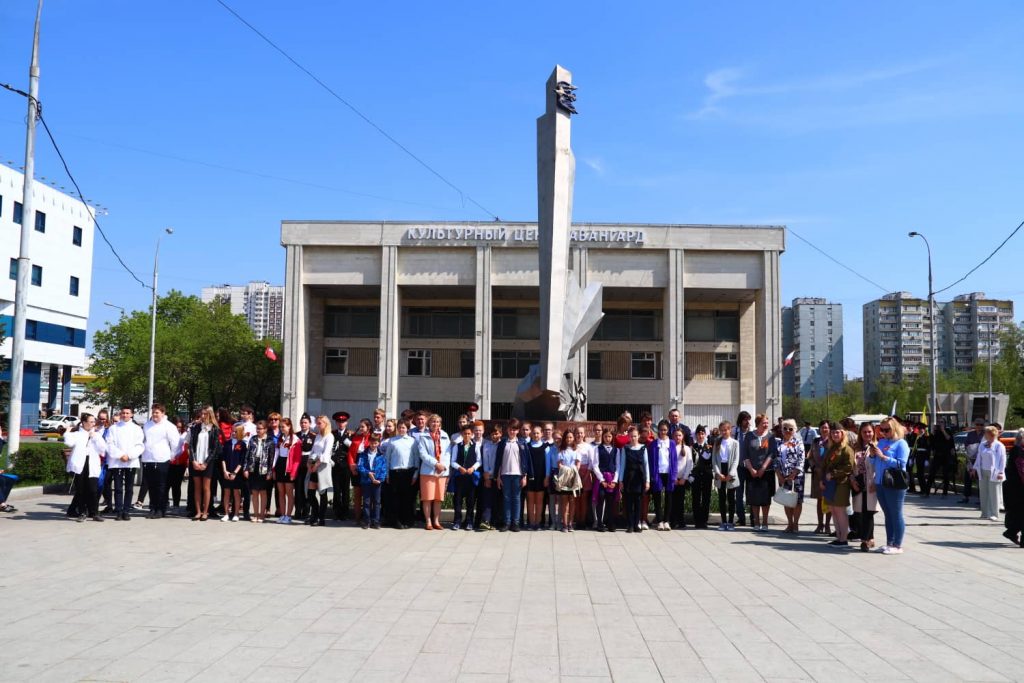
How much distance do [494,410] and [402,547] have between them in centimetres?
3336

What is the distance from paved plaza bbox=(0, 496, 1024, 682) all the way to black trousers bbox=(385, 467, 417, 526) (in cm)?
84

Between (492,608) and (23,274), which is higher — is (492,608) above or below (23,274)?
below

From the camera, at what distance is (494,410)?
43.6 meters

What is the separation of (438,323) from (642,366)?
446 inches

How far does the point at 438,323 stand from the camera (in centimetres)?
4434

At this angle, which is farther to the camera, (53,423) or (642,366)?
(53,423)

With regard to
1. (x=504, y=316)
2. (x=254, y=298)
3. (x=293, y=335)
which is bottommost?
(x=293, y=335)

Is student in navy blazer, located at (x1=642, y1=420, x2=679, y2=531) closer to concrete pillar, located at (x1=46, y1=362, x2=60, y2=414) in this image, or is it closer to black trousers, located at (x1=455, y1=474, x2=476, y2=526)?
black trousers, located at (x1=455, y1=474, x2=476, y2=526)

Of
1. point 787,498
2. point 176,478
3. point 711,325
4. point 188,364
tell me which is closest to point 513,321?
point 711,325

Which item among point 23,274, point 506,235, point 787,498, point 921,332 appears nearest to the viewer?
point 787,498

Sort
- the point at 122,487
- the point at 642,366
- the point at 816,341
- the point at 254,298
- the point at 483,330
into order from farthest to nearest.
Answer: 1. the point at 254,298
2. the point at 816,341
3. the point at 642,366
4. the point at 483,330
5. the point at 122,487

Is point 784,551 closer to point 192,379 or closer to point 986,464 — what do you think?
point 986,464

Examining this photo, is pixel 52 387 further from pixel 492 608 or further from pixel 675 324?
pixel 492 608

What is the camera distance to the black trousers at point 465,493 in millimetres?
12023
